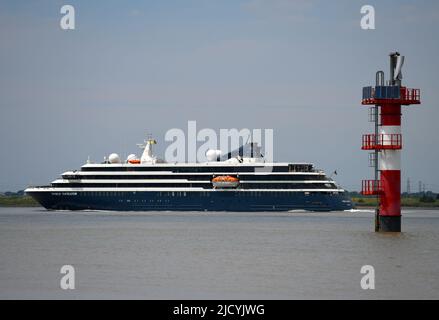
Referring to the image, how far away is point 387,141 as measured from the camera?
49438 millimetres

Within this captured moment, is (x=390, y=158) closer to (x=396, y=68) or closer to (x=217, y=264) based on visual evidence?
(x=396, y=68)

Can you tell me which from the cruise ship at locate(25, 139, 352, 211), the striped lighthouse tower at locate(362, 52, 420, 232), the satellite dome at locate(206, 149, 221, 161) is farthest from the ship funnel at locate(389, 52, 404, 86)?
the satellite dome at locate(206, 149, 221, 161)

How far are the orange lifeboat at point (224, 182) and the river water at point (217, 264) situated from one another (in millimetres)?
44507

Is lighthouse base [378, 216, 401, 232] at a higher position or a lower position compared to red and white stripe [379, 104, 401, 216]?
lower

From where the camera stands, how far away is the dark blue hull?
112m

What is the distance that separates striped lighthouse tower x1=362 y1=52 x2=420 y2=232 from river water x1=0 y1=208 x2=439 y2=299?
2.53 metres

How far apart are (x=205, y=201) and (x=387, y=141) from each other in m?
64.9

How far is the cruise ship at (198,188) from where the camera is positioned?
11150cm

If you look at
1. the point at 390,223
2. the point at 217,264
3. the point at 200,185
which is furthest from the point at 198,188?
the point at 217,264

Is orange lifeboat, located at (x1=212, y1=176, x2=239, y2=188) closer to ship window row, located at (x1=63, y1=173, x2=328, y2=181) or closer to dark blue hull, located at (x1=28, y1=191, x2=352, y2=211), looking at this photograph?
dark blue hull, located at (x1=28, y1=191, x2=352, y2=211)

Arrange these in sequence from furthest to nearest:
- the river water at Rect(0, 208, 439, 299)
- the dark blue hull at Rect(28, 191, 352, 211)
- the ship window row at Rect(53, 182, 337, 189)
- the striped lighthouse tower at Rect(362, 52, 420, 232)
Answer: the dark blue hull at Rect(28, 191, 352, 211) < the ship window row at Rect(53, 182, 337, 189) < the striped lighthouse tower at Rect(362, 52, 420, 232) < the river water at Rect(0, 208, 439, 299)

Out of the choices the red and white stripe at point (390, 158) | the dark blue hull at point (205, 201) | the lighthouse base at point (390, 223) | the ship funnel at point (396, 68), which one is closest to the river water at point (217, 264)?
the lighthouse base at point (390, 223)
